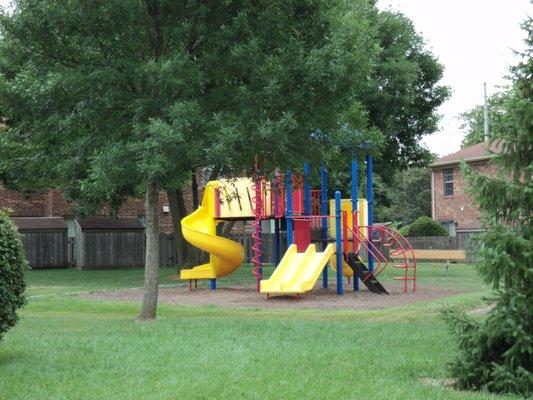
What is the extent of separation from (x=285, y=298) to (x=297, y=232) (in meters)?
2.57

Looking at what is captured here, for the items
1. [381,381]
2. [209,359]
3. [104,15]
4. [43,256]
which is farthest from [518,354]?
[43,256]

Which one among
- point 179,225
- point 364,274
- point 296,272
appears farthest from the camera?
point 179,225

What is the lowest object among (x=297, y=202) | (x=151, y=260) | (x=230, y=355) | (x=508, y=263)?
(x=230, y=355)

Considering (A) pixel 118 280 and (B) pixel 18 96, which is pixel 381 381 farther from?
(A) pixel 118 280

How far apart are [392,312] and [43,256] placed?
2381 centimetres

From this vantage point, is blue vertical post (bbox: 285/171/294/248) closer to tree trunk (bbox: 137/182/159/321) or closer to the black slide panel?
the black slide panel

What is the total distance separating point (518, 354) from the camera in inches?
277

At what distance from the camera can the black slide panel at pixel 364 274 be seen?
19672 millimetres

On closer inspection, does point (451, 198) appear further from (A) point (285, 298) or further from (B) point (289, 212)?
(A) point (285, 298)

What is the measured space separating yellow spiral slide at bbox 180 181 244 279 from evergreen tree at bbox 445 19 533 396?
1393cm

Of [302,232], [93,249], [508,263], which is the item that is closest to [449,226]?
[93,249]

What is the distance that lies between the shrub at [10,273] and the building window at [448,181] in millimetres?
37125

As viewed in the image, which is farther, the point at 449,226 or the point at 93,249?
the point at 449,226

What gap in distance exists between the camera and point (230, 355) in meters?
9.01
